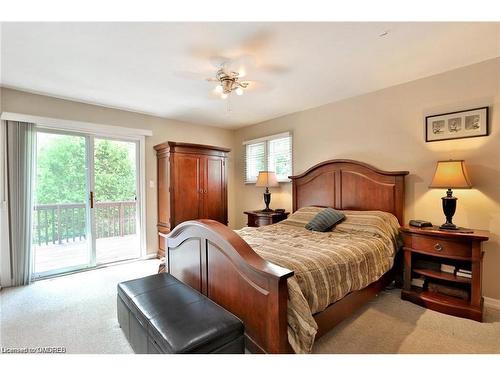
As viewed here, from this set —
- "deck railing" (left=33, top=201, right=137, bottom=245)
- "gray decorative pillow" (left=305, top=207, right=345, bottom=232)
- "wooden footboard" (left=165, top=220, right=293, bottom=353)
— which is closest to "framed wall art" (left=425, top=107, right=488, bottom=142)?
"gray decorative pillow" (left=305, top=207, right=345, bottom=232)

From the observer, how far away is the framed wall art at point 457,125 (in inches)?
94.3

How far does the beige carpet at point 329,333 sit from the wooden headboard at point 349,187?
107 centimetres

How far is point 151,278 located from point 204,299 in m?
0.67

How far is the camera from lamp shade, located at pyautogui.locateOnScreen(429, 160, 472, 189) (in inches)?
88.8

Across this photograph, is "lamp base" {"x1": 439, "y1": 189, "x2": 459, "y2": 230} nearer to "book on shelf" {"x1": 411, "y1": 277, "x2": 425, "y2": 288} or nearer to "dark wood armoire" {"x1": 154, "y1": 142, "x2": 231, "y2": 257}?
"book on shelf" {"x1": 411, "y1": 277, "x2": 425, "y2": 288}

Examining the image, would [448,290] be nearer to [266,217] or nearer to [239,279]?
[239,279]

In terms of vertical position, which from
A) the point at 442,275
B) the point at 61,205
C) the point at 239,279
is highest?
the point at 61,205

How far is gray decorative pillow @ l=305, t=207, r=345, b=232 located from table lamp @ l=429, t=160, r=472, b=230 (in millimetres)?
1006

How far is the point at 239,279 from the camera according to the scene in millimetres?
1630

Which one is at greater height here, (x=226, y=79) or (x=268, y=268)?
(x=226, y=79)

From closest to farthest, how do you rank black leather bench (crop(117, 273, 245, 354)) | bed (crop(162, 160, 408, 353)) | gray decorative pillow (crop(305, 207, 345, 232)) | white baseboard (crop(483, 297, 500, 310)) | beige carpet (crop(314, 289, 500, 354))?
black leather bench (crop(117, 273, 245, 354))
bed (crop(162, 160, 408, 353))
beige carpet (crop(314, 289, 500, 354))
white baseboard (crop(483, 297, 500, 310))
gray decorative pillow (crop(305, 207, 345, 232))

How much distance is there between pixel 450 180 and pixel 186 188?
3.38m

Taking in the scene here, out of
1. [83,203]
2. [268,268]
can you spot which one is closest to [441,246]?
[268,268]

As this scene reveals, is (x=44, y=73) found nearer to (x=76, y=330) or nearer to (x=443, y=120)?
(x=76, y=330)
